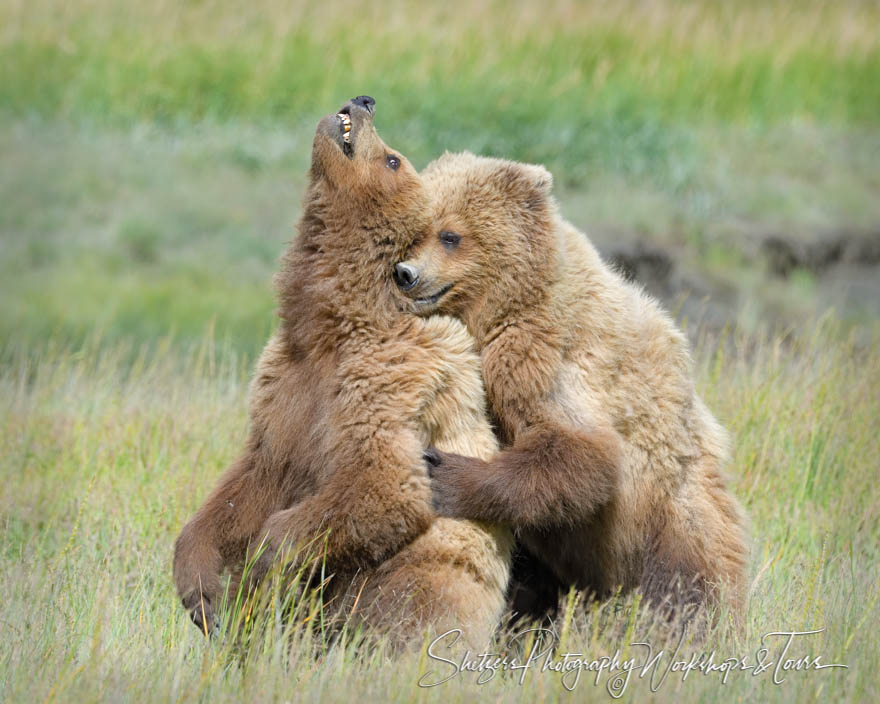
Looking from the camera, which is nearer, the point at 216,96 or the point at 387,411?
the point at 387,411

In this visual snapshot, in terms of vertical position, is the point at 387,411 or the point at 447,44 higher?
the point at 447,44

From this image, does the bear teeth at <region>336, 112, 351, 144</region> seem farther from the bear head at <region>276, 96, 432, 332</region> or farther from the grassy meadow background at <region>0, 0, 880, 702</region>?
the grassy meadow background at <region>0, 0, 880, 702</region>

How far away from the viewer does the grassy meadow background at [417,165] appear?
6.59m

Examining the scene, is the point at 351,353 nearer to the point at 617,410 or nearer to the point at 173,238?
the point at 617,410

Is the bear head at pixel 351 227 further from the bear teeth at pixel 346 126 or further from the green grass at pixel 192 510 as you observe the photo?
the green grass at pixel 192 510

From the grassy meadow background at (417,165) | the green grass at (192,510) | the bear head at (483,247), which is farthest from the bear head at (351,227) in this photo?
the grassy meadow background at (417,165)

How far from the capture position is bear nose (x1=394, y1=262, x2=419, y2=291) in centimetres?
458

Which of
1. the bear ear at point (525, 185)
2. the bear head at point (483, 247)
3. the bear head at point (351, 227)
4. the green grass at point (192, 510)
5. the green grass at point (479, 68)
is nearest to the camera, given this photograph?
the green grass at point (192, 510)

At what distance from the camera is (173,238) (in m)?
12.7

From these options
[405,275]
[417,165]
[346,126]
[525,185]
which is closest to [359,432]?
[405,275]

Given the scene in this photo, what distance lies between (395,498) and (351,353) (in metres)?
0.58

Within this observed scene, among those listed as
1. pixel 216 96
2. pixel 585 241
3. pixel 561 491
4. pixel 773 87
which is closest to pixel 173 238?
pixel 216 96

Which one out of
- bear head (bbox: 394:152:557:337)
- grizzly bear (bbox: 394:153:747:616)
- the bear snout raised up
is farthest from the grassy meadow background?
the bear snout raised up

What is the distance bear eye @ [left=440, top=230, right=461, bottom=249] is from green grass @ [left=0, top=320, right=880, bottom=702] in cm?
147
